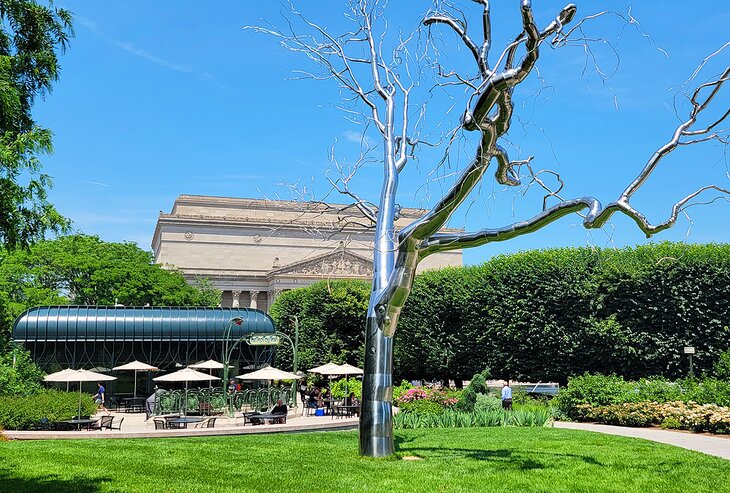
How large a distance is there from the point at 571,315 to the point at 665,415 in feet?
34.7

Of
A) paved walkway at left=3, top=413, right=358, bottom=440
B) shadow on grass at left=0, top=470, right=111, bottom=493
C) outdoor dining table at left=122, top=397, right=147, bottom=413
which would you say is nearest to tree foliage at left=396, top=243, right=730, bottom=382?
paved walkway at left=3, top=413, right=358, bottom=440

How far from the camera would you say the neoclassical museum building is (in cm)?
7919

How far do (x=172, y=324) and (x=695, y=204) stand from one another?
102 ft

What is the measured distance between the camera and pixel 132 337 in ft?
119

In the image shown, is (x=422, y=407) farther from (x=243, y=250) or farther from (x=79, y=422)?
(x=243, y=250)

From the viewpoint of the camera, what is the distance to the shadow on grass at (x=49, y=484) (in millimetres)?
9273

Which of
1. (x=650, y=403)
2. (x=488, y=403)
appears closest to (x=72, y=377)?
(x=488, y=403)

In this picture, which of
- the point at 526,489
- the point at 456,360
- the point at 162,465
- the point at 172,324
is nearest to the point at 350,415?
the point at 456,360

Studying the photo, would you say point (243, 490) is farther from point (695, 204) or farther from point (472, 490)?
point (695, 204)

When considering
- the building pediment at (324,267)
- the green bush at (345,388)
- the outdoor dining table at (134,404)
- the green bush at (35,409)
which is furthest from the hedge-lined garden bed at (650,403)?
the building pediment at (324,267)

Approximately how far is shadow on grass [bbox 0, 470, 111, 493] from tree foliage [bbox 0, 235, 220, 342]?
4152 cm

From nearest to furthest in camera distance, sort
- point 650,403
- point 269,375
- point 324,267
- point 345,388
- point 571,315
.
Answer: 1. point 650,403
2. point 269,375
3. point 571,315
4. point 345,388
5. point 324,267

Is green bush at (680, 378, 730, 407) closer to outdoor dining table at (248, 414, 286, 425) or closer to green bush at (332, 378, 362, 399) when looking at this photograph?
outdoor dining table at (248, 414, 286, 425)

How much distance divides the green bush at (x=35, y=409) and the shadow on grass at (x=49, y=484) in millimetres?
12318
